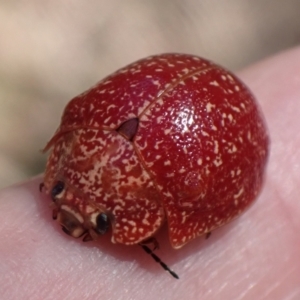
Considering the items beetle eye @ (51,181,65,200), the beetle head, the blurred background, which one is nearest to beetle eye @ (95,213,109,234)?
the beetle head

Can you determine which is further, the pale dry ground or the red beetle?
the pale dry ground

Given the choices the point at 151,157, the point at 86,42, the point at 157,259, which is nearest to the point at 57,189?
the point at 151,157

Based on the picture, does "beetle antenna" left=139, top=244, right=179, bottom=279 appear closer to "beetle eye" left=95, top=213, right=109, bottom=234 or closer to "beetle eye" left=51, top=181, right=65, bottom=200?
"beetle eye" left=95, top=213, right=109, bottom=234

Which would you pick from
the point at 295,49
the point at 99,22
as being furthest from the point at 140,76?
the point at 99,22

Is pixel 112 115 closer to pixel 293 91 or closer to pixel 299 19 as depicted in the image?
pixel 293 91

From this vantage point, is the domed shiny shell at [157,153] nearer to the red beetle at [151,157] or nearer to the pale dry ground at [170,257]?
the red beetle at [151,157]

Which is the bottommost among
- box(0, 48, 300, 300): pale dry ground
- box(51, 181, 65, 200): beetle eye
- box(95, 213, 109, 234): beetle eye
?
box(0, 48, 300, 300): pale dry ground

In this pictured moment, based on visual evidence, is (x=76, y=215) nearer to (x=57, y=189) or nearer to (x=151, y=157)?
(x=57, y=189)
